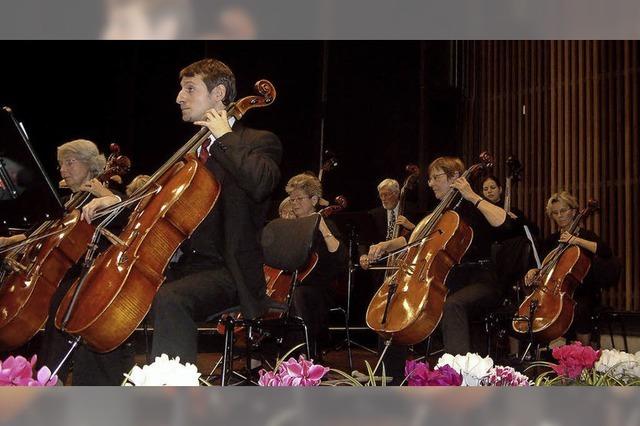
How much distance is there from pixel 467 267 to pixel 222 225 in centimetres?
153

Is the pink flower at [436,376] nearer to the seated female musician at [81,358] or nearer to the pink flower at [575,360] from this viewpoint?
the pink flower at [575,360]

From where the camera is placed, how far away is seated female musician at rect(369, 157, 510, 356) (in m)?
3.43

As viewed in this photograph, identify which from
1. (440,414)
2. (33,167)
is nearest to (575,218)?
(33,167)

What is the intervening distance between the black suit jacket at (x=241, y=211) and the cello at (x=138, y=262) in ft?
0.33

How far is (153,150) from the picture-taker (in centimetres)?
626

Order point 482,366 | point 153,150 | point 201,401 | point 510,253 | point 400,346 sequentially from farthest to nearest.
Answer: point 153,150 → point 510,253 → point 400,346 → point 482,366 → point 201,401

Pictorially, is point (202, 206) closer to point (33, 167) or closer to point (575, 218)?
point (33, 167)

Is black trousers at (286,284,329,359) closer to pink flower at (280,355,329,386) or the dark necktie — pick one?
the dark necktie

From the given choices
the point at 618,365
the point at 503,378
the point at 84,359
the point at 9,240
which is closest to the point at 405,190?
the point at 9,240

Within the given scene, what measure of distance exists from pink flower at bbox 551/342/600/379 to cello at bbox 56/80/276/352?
105 cm

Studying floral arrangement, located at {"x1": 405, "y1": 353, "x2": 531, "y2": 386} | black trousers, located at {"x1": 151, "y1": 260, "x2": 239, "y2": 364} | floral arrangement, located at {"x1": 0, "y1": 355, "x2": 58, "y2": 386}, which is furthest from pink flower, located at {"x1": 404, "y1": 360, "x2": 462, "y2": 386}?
black trousers, located at {"x1": 151, "y1": 260, "x2": 239, "y2": 364}

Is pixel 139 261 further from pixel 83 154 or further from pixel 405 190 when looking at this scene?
pixel 405 190

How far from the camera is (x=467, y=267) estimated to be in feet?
12.2

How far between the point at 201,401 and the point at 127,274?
4.07 ft
